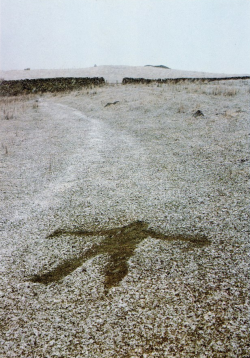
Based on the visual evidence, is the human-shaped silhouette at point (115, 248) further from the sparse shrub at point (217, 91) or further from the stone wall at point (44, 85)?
the stone wall at point (44, 85)

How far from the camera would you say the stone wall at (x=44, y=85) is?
2336 cm

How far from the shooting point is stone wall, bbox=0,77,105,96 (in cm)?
2336

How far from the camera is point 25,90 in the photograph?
2331 cm

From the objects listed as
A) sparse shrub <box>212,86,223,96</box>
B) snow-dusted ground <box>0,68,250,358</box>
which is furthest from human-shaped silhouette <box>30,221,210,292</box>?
sparse shrub <box>212,86,223,96</box>

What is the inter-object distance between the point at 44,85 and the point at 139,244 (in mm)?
23066

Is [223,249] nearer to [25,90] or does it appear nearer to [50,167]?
[50,167]

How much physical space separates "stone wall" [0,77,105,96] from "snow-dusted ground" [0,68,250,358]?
1471 centimetres

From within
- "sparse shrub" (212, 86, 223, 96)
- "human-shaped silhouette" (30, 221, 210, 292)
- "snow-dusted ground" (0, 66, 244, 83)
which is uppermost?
"snow-dusted ground" (0, 66, 244, 83)

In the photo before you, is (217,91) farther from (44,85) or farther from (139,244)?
(44,85)

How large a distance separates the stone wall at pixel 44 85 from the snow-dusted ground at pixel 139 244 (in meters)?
14.7

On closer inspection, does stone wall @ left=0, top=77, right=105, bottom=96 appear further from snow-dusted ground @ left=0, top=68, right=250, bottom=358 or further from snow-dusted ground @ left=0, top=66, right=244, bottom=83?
snow-dusted ground @ left=0, top=68, right=250, bottom=358

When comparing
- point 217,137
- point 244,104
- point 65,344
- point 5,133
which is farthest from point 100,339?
point 244,104

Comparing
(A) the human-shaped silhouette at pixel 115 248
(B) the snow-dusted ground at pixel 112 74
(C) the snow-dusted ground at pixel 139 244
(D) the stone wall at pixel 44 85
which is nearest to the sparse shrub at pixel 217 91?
(C) the snow-dusted ground at pixel 139 244

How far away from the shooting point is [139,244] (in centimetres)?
403
